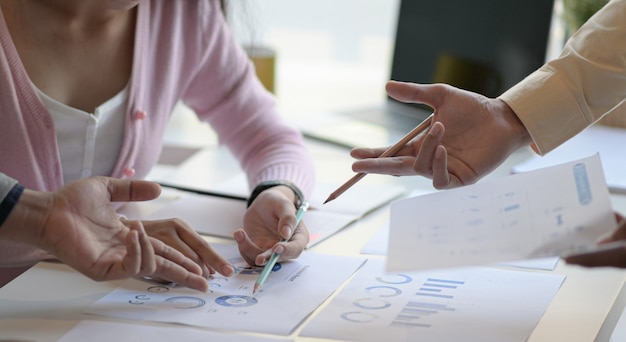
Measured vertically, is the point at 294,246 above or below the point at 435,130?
below

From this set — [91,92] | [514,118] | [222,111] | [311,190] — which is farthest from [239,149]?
[514,118]

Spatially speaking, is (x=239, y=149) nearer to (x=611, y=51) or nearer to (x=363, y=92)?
(x=611, y=51)

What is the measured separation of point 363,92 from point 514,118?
3.89 feet

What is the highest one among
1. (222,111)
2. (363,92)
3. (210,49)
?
(210,49)

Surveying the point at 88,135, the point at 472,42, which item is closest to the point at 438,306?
the point at 88,135

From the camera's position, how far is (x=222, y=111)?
4.87 feet

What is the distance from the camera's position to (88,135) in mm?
1263

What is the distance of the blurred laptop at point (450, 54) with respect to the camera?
5.90 ft

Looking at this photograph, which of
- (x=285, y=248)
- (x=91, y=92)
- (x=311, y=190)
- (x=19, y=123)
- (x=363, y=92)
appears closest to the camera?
(x=285, y=248)

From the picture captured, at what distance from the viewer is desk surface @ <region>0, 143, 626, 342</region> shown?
0.89 m

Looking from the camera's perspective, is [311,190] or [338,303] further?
[311,190]

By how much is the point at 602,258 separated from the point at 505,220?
119mm

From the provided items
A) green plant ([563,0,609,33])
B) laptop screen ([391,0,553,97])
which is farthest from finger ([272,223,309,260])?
green plant ([563,0,609,33])

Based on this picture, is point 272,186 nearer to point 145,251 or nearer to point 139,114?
→ point 139,114
